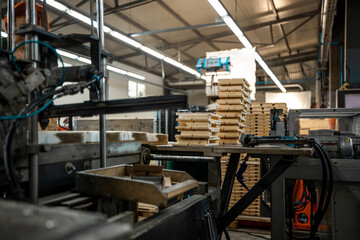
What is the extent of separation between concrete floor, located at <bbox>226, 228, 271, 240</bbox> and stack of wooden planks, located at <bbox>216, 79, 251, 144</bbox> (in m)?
1.75

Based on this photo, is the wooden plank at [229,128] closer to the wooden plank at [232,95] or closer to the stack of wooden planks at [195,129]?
the wooden plank at [232,95]

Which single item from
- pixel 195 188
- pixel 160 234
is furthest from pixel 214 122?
pixel 160 234

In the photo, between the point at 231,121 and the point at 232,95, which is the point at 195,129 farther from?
the point at 232,95

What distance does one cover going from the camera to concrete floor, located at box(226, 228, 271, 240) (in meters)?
4.69

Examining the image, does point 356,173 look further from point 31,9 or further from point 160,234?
point 31,9

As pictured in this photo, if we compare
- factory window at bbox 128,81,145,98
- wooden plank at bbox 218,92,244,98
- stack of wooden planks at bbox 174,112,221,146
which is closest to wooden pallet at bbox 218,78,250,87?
wooden plank at bbox 218,92,244,98

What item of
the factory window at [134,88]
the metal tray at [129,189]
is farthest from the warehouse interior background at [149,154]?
the factory window at [134,88]

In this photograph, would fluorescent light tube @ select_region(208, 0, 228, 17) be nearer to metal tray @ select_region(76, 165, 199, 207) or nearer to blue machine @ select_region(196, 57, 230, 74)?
blue machine @ select_region(196, 57, 230, 74)

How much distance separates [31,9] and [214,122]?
7.41 feet

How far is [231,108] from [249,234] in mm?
2278

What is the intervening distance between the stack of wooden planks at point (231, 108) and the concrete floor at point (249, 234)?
175 cm

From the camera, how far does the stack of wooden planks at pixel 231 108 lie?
407 cm

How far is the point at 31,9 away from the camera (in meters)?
1.50

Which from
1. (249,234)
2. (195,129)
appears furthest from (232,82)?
(249,234)
